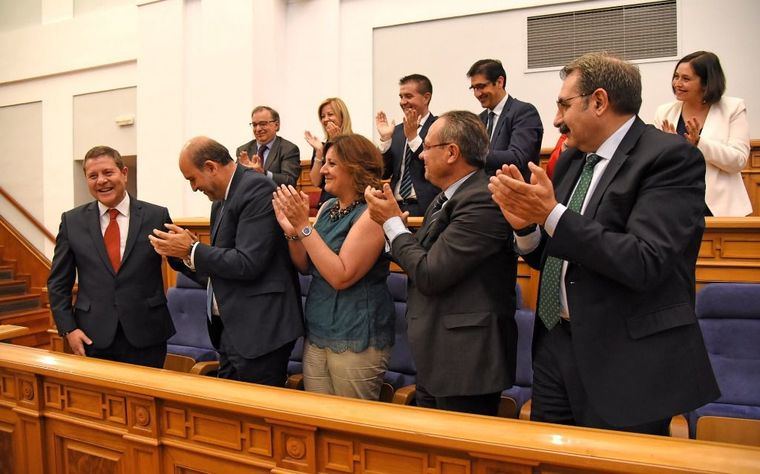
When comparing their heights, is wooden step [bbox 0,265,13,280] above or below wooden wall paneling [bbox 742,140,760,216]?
below

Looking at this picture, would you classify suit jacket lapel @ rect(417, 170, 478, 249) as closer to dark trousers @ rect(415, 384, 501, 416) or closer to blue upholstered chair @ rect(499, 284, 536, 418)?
dark trousers @ rect(415, 384, 501, 416)

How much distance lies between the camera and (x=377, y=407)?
Answer: 952mm

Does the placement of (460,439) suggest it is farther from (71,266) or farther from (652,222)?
(71,266)

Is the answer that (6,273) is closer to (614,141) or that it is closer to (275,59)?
(275,59)

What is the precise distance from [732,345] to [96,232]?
159cm

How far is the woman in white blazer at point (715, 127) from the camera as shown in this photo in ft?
5.86

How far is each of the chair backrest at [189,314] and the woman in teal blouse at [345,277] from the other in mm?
900

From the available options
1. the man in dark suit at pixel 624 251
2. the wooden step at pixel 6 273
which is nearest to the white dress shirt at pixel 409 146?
the man in dark suit at pixel 624 251

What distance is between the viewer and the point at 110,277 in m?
1.48

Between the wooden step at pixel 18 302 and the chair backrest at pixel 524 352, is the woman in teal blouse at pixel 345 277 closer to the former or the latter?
the chair backrest at pixel 524 352

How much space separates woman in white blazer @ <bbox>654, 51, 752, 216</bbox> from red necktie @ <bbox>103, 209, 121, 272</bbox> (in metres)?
1.59

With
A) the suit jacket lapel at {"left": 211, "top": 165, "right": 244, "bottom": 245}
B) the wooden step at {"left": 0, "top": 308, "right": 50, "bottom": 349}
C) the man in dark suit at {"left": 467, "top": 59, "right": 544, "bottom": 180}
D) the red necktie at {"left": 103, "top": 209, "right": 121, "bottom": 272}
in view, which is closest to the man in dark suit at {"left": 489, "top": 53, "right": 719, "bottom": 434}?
the suit jacket lapel at {"left": 211, "top": 165, "right": 244, "bottom": 245}

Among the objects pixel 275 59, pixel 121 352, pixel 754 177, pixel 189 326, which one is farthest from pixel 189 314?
pixel 754 177

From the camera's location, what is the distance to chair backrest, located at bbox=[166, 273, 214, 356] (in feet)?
6.94
